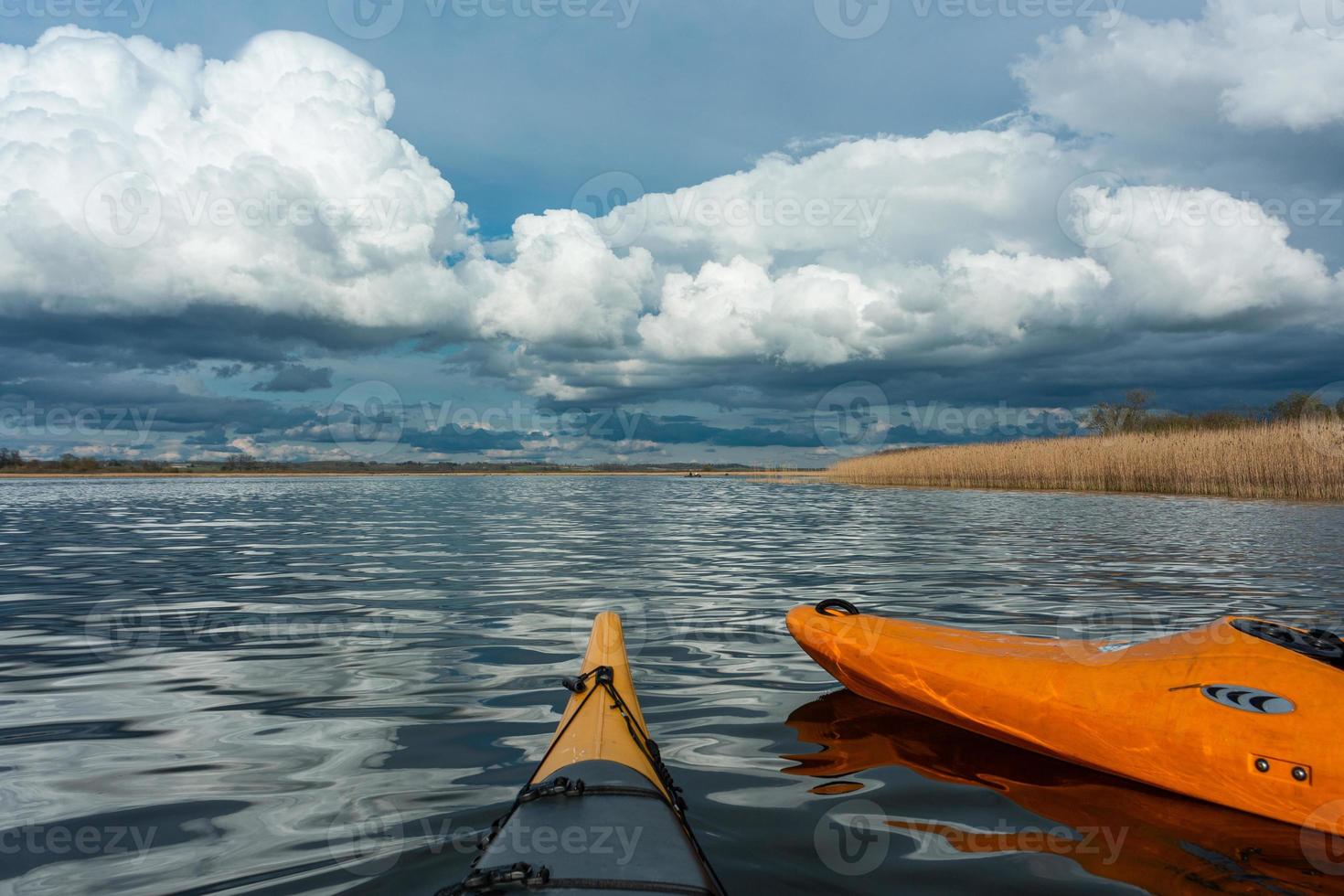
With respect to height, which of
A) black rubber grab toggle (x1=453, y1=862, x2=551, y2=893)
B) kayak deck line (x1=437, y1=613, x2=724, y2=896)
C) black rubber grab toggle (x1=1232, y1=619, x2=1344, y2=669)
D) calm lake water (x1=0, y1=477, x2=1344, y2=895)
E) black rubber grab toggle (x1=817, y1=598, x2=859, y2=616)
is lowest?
calm lake water (x1=0, y1=477, x2=1344, y2=895)

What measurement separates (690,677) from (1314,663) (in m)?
3.92

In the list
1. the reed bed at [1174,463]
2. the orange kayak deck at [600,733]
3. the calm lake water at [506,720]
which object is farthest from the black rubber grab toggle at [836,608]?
the reed bed at [1174,463]

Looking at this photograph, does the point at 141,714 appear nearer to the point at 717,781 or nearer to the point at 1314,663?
the point at 717,781

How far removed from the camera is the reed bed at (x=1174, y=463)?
74.9 feet

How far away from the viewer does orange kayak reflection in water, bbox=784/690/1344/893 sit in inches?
129

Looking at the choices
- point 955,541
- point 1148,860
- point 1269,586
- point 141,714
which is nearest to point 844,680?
point 1148,860

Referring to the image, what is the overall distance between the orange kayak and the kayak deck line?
6.80 ft

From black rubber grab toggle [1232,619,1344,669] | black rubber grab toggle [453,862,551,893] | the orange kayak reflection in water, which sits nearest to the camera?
black rubber grab toggle [453,862,551,893]

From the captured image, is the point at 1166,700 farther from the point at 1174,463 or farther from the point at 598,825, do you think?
the point at 1174,463

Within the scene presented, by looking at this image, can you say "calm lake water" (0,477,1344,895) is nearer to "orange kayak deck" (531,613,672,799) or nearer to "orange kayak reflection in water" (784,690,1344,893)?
"orange kayak reflection in water" (784,690,1344,893)

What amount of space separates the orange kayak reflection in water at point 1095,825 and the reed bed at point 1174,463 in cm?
2464

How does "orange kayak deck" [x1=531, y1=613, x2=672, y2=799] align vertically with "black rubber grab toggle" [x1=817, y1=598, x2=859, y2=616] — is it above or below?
below

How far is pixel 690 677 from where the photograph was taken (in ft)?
19.9

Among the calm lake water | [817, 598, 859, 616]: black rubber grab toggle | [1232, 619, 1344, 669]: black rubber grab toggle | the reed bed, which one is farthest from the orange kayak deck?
the reed bed
